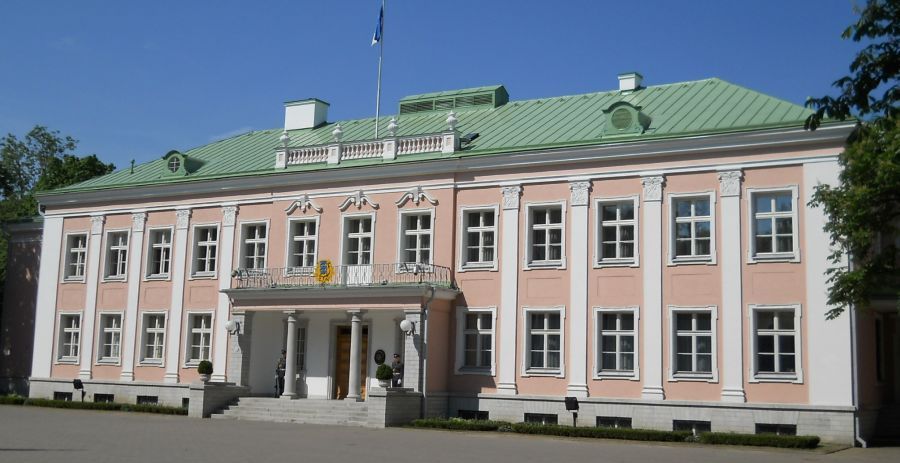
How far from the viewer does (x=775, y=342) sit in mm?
24484

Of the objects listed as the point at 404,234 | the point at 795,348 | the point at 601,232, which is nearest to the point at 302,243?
the point at 404,234

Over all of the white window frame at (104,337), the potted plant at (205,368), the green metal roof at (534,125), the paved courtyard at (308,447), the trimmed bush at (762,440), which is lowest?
the paved courtyard at (308,447)

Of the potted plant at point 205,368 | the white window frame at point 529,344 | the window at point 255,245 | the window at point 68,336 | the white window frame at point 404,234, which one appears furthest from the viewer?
the window at point 68,336

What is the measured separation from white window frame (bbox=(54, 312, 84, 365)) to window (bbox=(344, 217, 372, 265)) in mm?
12116

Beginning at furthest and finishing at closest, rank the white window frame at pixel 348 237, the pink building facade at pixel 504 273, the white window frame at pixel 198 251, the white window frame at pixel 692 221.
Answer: the white window frame at pixel 198 251, the white window frame at pixel 348 237, the white window frame at pixel 692 221, the pink building facade at pixel 504 273

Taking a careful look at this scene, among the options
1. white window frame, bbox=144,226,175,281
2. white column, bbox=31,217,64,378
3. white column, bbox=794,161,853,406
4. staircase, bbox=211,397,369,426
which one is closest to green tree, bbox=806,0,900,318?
white column, bbox=794,161,853,406

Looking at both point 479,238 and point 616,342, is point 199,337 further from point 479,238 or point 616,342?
point 616,342

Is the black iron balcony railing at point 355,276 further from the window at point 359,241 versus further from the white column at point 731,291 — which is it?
the white column at point 731,291

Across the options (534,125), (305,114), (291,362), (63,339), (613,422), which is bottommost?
(613,422)

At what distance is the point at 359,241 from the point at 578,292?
7972mm

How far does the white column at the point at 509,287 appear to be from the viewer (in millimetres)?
28062

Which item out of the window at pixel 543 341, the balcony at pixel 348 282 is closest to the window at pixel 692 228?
the window at pixel 543 341

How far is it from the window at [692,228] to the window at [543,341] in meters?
3.90

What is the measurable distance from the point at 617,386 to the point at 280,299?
1121 cm
